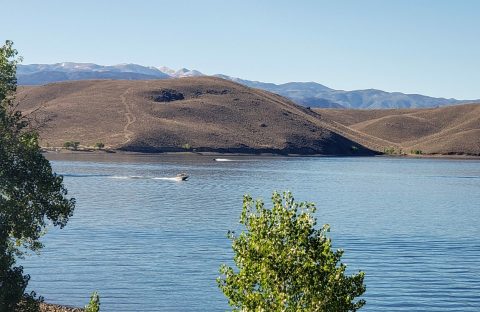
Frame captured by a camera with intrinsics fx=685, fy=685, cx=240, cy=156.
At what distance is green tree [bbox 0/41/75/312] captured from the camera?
30750 millimetres

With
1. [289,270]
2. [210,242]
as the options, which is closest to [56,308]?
[289,270]

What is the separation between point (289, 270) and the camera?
68.9ft

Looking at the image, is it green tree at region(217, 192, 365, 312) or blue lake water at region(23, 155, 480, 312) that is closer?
green tree at region(217, 192, 365, 312)

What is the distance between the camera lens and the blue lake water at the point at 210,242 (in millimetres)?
46781

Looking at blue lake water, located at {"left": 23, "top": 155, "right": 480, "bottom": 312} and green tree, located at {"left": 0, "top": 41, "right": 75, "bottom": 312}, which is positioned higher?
green tree, located at {"left": 0, "top": 41, "right": 75, "bottom": 312}

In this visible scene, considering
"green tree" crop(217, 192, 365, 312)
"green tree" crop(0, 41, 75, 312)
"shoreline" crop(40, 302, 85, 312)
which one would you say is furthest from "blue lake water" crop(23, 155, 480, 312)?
"green tree" crop(217, 192, 365, 312)

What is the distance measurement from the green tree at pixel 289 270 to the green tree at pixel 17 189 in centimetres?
1345

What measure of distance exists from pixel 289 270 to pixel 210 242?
45.5 m

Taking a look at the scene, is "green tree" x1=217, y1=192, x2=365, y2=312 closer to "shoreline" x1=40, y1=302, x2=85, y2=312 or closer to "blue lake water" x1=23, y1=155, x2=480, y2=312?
"shoreline" x1=40, y1=302, x2=85, y2=312

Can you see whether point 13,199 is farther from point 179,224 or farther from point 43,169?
point 179,224

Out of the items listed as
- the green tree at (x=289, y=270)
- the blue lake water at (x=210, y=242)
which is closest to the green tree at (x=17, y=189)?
the blue lake water at (x=210, y=242)

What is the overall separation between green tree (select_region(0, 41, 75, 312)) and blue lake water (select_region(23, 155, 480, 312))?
39.6 ft

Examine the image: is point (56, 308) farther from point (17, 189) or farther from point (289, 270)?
point (289, 270)

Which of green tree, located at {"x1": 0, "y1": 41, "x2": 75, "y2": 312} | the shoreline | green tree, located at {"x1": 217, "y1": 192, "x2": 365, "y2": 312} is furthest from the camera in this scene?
the shoreline
